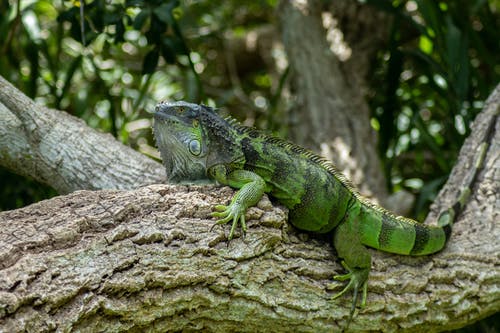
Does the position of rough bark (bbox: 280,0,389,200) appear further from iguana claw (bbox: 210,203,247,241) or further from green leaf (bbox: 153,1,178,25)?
iguana claw (bbox: 210,203,247,241)

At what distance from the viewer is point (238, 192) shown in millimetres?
2838

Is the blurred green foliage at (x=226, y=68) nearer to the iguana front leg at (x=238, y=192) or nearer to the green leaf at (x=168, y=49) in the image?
the green leaf at (x=168, y=49)

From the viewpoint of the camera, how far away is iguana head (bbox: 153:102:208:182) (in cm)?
310

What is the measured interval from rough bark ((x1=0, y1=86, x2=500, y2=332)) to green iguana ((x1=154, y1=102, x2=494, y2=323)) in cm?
10

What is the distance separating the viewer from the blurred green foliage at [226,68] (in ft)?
14.2

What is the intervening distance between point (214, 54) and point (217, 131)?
3908 millimetres

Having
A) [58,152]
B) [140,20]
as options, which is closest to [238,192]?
[58,152]

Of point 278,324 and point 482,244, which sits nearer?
point 278,324

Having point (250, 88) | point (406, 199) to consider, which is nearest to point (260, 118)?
point (250, 88)

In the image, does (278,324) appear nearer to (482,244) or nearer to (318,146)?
(482,244)

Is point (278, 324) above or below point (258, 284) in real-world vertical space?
below

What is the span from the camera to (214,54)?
6.91 m

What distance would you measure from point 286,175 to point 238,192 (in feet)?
1.23

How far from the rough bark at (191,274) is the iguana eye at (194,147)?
209 mm
